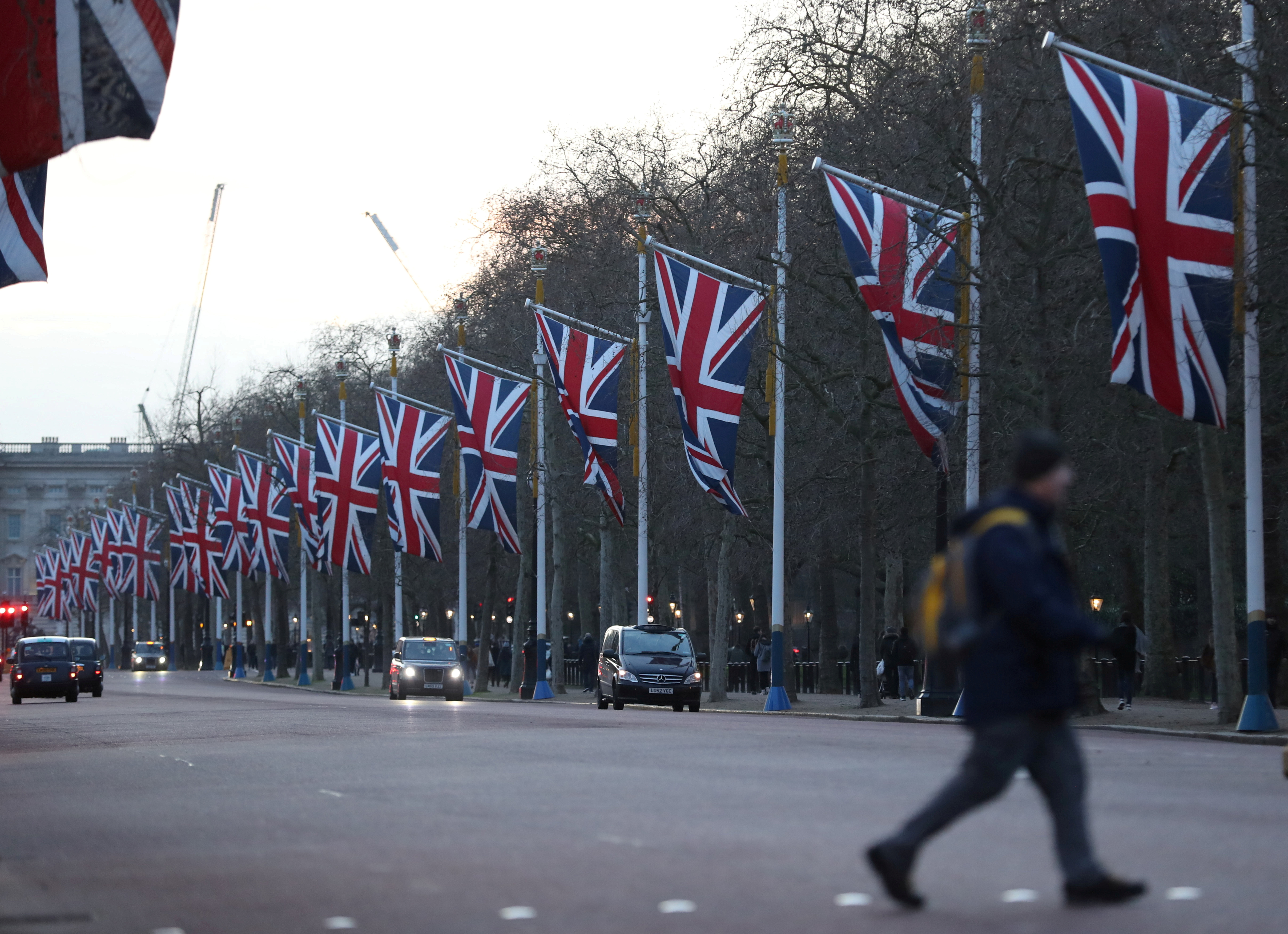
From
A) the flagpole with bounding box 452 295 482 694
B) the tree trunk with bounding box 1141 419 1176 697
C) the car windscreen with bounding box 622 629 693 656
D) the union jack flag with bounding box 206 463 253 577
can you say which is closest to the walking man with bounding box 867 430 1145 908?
the tree trunk with bounding box 1141 419 1176 697

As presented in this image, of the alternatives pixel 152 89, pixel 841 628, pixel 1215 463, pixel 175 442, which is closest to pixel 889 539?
pixel 1215 463

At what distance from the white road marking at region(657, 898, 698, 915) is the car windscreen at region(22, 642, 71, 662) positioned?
45.0 m

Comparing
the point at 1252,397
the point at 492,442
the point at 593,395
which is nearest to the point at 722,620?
the point at 492,442

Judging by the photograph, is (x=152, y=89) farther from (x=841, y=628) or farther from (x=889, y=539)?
(x=841, y=628)

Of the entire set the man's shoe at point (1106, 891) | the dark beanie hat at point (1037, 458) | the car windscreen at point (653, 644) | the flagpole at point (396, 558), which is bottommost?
the man's shoe at point (1106, 891)

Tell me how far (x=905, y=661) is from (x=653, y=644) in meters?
9.28

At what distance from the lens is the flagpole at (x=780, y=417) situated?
1342 inches

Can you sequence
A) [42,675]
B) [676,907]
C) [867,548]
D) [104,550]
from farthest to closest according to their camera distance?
[104,550], [42,675], [867,548], [676,907]

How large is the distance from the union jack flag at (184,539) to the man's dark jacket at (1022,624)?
6755cm

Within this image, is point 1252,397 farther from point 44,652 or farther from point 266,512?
point 266,512

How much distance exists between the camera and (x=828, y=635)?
50.8 meters

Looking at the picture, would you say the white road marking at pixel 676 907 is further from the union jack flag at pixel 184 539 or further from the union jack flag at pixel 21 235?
the union jack flag at pixel 184 539

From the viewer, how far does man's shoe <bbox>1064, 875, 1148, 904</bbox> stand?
7.84m

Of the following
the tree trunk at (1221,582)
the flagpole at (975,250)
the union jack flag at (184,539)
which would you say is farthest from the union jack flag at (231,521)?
the tree trunk at (1221,582)
